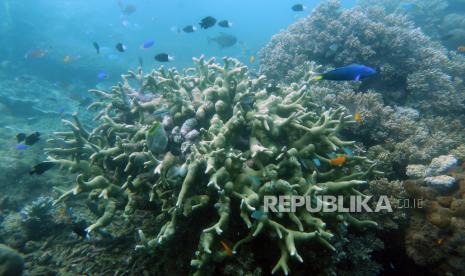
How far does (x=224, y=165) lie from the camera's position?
123 inches

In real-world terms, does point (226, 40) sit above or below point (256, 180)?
above

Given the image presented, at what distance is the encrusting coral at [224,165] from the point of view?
288 cm

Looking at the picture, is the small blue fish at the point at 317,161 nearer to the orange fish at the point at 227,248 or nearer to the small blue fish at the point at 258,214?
the small blue fish at the point at 258,214

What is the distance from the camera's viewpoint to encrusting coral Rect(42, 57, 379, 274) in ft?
9.43

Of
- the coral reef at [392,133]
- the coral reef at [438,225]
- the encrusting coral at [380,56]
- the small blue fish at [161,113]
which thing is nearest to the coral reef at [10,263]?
the small blue fish at [161,113]

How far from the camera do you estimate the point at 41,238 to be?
16.1 feet

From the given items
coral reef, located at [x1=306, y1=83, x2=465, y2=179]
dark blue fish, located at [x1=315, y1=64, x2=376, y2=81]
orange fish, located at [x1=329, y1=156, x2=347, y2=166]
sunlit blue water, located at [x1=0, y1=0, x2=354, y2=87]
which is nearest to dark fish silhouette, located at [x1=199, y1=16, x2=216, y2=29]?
coral reef, located at [x1=306, y1=83, x2=465, y2=179]

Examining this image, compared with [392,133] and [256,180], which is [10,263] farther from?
[392,133]

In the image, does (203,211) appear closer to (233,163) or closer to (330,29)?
(233,163)

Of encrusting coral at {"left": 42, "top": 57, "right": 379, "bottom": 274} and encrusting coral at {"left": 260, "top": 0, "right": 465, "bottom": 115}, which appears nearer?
encrusting coral at {"left": 42, "top": 57, "right": 379, "bottom": 274}

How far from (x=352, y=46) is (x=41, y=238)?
8091 millimetres

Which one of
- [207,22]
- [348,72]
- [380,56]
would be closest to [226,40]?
Result: [207,22]

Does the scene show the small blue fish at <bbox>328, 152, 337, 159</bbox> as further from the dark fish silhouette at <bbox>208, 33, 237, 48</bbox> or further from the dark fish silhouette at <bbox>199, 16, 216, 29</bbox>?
the dark fish silhouette at <bbox>208, 33, 237, 48</bbox>

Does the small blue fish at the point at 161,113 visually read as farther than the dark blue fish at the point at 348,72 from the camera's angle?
Yes
